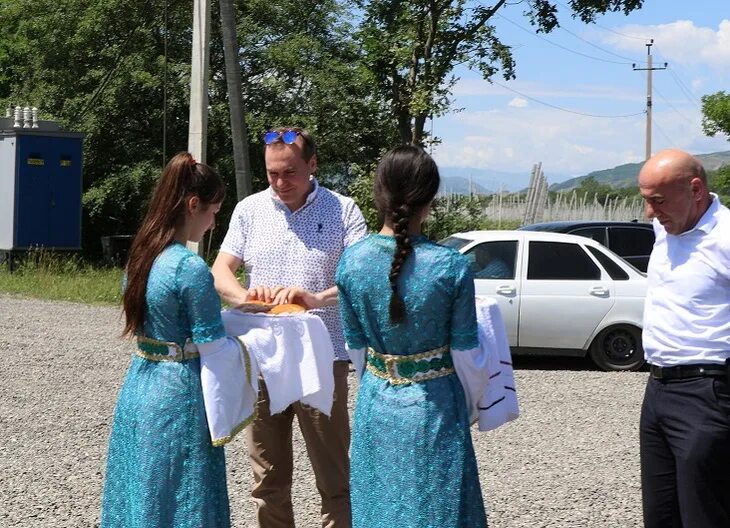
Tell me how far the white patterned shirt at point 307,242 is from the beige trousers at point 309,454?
27 cm

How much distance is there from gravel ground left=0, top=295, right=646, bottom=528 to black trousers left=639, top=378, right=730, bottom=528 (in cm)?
177

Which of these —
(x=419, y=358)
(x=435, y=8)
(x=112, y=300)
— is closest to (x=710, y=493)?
(x=419, y=358)

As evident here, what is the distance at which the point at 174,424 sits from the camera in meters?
3.89

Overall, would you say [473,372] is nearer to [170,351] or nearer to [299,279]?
[170,351]

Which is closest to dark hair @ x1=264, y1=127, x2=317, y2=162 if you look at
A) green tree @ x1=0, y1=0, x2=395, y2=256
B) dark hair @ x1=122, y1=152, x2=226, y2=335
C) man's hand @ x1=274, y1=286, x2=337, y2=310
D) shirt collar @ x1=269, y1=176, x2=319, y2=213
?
shirt collar @ x1=269, y1=176, x2=319, y2=213

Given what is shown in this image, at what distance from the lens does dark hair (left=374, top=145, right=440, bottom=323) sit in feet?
12.1

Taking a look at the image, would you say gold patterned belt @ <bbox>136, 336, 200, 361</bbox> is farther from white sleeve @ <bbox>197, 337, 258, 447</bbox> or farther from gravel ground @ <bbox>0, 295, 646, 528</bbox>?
gravel ground @ <bbox>0, 295, 646, 528</bbox>

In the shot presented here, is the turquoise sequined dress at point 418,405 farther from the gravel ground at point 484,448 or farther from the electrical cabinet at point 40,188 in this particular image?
the electrical cabinet at point 40,188

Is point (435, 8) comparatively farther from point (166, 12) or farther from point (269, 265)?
point (269, 265)

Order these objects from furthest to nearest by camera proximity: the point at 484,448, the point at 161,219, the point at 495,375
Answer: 1. the point at 484,448
2. the point at 161,219
3. the point at 495,375

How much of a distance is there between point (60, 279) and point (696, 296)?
18794 mm

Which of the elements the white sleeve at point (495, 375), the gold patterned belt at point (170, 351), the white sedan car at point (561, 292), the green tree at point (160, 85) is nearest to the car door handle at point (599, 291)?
the white sedan car at point (561, 292)

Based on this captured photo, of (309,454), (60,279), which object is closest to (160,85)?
(60,279)

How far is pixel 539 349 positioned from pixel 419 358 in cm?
836
